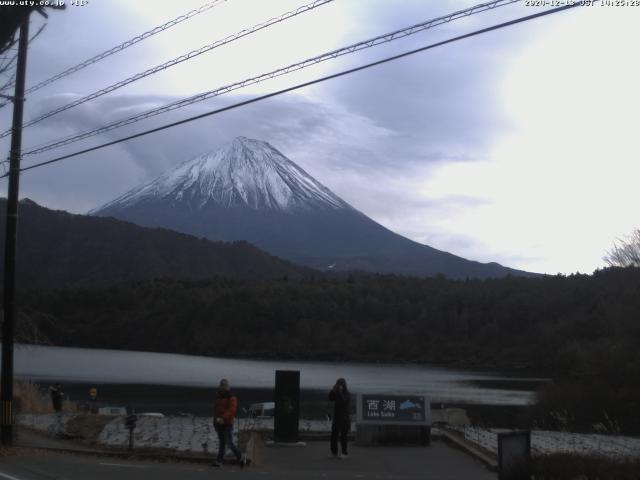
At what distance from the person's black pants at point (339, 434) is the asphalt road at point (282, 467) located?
0.74ft

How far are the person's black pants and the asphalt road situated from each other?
22cm

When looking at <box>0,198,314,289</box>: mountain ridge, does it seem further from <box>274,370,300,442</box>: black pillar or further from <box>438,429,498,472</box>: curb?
<box>274,370,300,442</box>: black pillar

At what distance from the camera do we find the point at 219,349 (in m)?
112

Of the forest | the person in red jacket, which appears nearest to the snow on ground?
the person in red jacket

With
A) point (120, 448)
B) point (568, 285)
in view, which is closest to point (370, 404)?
point (120, 448)

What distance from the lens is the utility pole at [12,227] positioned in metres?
17.9

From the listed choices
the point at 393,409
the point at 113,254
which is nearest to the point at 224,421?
the point at 393,409

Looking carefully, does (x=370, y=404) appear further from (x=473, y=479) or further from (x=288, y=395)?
(x=473, y=479)

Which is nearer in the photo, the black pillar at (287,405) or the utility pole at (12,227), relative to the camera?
the black pillar at (287,405)

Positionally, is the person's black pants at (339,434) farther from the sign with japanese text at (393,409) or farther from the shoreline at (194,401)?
the shoreline at (194,401)

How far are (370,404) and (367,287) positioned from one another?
343 ft

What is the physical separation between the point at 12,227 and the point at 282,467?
757cm

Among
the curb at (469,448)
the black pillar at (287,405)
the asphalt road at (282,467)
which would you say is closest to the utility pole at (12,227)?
the asphalt road at (282,467)

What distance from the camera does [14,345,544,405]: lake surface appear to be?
194 ft
